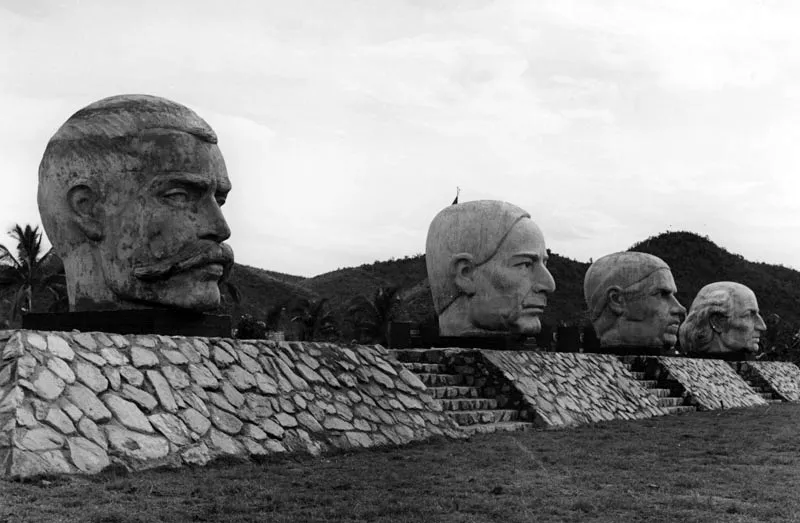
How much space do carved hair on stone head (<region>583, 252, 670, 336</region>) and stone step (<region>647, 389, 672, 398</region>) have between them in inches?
92.8

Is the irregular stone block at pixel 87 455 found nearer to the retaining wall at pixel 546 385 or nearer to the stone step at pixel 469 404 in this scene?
the stone step at pixel 469 404

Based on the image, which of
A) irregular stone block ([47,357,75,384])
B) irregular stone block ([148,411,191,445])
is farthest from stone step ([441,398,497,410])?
irregular stone block ([47,357,75,384])

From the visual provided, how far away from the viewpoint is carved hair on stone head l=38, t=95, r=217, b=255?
30.7 feet

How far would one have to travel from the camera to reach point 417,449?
9.17m

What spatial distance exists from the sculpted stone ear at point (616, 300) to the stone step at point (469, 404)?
7901 millimetres

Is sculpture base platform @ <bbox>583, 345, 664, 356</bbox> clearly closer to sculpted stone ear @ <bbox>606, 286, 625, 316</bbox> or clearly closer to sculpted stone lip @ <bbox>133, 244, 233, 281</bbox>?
sculpted stone ear @ <bbox>606, 286, 625, 316</bbox>

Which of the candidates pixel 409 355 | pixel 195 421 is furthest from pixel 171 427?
pixel 409 355

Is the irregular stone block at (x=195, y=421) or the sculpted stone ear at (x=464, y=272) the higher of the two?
the sculpted stone ear at (x=464, y=272)

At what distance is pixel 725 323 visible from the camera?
78.7ft

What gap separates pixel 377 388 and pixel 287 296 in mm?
38744

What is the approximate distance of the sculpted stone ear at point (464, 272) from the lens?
14.3m

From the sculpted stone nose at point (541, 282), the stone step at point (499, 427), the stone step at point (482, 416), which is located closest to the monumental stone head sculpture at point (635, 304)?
the sculpted stone nose at point (541, 282)

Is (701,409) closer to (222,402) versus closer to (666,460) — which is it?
(666,460)

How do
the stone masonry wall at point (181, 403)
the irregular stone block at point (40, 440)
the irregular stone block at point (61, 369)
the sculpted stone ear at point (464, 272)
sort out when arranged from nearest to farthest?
the irregular stone block at point (40, 440) → the stone masonry wall at point (181, 403) → the irregular stone block at point (61, 369) → the sculpted stone ear at point (464, 272)
